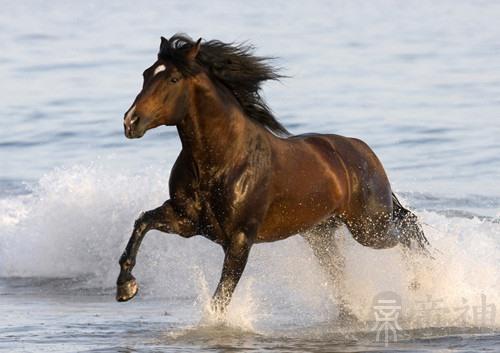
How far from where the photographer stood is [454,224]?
12.4 m

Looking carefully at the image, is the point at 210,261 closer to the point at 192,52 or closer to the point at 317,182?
the point at 317,182

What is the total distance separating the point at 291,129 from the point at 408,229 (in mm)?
8911

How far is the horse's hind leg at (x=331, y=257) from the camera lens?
9.30m

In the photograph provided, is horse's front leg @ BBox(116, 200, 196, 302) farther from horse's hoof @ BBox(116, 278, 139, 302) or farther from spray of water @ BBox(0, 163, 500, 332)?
spray of water @ BBox(0, 163, 500, 332)

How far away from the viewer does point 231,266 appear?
8.19 metres

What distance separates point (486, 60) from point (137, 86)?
6.01 metres

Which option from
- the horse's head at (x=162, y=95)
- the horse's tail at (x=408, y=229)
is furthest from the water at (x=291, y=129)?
the horse's head at (x=162, y=95)

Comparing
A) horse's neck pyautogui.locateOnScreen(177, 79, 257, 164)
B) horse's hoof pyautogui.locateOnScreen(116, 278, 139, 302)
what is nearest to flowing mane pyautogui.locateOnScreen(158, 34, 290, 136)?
horse's neck pyautogui.locateOnScreen(177, 79, 257, 164)

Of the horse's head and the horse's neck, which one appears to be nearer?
the horse's head

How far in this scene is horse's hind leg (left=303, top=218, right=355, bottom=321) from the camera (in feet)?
30.5

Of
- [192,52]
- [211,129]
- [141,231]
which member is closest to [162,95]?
[192,52]

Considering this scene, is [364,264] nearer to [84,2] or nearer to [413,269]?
[413,269]

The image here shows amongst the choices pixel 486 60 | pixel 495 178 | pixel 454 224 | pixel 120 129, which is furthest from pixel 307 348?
pixel 486 60

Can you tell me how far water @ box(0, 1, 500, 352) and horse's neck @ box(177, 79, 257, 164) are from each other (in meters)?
0.94
